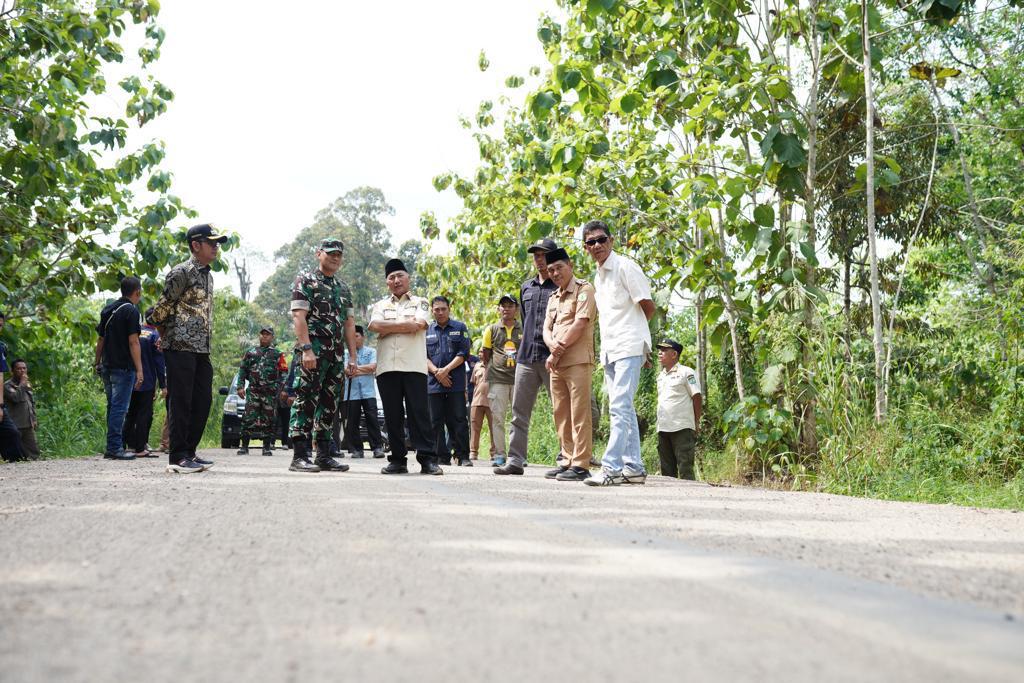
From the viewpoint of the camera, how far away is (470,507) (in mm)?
5891

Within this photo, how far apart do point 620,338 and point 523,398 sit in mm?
1933

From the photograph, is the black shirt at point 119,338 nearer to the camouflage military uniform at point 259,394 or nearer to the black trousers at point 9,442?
the black trousers at point 9,442

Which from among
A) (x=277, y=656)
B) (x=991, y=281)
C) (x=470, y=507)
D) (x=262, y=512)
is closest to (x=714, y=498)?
(x=470, y=507)

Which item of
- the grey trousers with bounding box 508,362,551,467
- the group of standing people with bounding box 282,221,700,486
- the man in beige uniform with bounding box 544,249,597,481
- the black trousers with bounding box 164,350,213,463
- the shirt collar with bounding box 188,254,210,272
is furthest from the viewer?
the grey trousers with bounding box 508,362,551,467

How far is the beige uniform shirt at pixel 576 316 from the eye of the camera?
8.60 metres

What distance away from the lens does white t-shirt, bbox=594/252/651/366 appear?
7973 mm

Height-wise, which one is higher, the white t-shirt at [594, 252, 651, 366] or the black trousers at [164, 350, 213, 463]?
the white t-shirt at [594, 252, 651, 366]

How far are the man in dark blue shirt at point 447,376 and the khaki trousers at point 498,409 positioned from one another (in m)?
0.40

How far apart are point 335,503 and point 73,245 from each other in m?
7.96

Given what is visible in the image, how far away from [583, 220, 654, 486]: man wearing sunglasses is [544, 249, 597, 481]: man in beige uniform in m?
0.40

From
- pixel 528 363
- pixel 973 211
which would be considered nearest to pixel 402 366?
pixel 528 363

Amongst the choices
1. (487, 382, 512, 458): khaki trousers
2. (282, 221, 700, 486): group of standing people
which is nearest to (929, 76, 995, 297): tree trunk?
(487, 382, 512, 458): khaki trousers

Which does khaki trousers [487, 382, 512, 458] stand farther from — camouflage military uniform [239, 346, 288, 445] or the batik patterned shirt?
camouflage military uniform [239, 346, 288, 445]

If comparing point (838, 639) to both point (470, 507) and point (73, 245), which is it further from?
point (73, 245)
